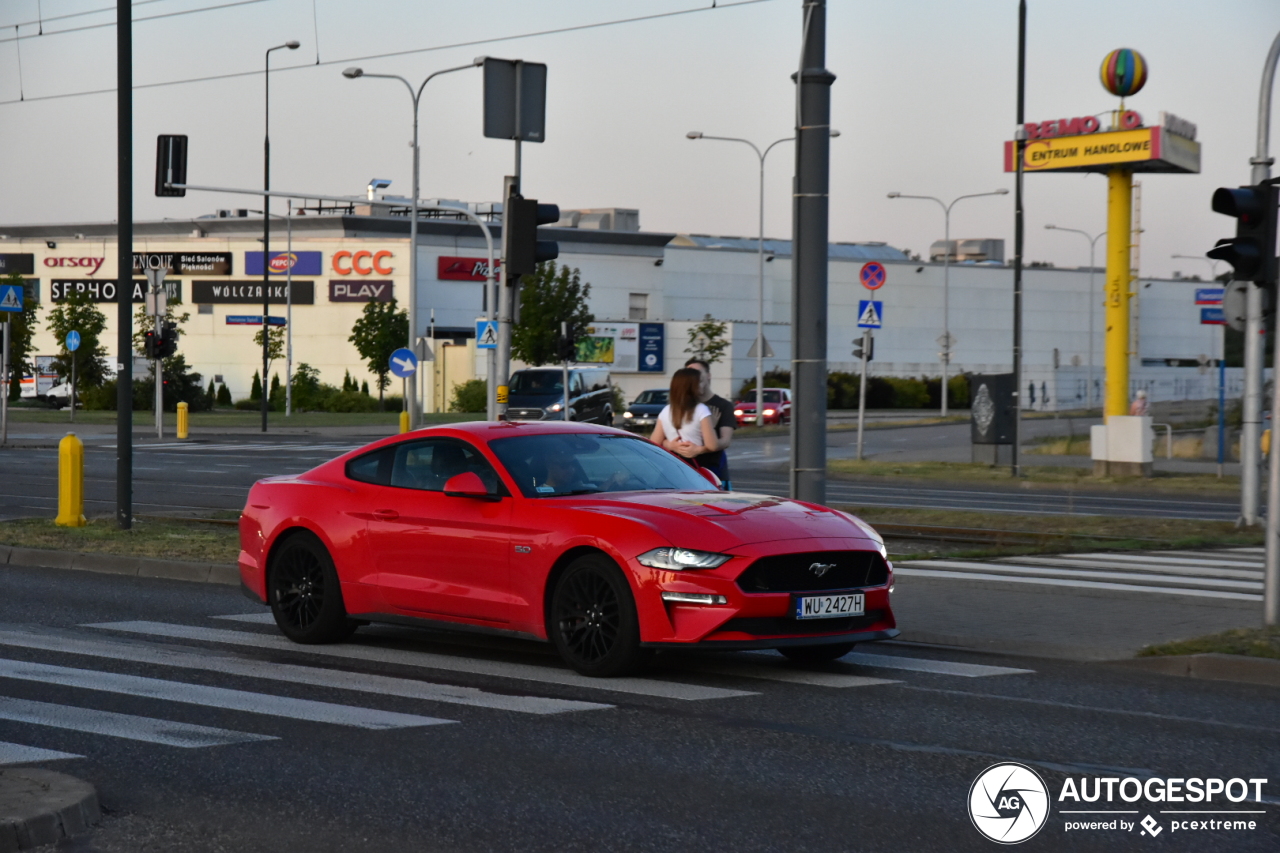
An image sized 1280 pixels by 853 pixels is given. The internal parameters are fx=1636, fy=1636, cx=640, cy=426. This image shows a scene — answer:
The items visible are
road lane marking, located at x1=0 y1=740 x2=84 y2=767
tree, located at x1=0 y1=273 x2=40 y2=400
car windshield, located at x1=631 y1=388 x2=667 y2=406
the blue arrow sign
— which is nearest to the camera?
road lane marking, located at x1=0 y1=740 x2=84 y2=767

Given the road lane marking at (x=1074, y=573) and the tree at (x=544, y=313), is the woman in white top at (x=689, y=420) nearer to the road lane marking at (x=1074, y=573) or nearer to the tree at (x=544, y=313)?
the road lane marking at (x=1074, y=573)

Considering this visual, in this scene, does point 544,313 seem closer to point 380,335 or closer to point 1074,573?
point 380,335

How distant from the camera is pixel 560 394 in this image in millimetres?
46250

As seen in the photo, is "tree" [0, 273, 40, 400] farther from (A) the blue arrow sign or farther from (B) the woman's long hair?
(B) the woman's long hair

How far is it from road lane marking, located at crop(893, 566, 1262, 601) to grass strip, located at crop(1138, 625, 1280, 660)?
8.02 ft

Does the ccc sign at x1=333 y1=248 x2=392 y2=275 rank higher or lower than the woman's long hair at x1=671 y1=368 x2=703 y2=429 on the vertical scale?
higher

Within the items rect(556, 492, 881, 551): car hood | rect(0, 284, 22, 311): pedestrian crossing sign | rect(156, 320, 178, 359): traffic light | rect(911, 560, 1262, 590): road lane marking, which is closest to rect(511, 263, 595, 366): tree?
rect(156, 320, 178, 359): traffic light

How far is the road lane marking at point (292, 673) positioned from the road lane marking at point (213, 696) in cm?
43

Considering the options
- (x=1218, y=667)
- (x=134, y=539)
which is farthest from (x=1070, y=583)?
(x=134, y=539)

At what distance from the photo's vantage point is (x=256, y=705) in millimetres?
8203

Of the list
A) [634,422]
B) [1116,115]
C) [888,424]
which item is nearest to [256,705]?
[1116,115]

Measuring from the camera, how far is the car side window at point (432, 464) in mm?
9938

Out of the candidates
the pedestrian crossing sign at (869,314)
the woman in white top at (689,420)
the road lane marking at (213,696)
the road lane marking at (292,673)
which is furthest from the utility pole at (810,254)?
the pedestrian crossing sign at (869,314)

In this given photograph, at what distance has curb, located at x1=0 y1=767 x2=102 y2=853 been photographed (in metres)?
5.44
